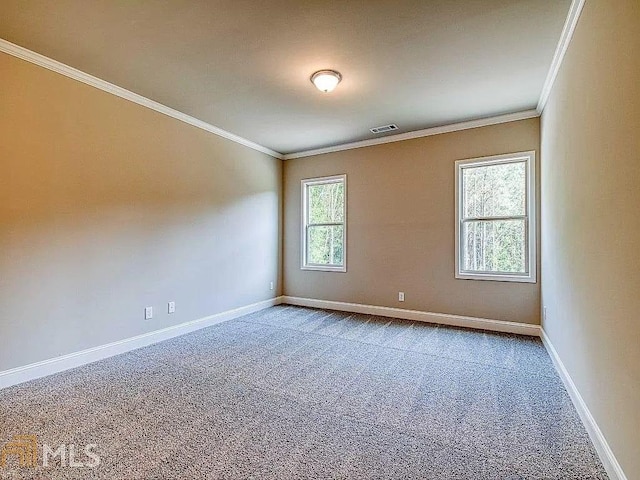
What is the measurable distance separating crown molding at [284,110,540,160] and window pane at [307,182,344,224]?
0.58 m

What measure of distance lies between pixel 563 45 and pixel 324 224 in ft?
12.4

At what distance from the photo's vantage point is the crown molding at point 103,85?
269 cm

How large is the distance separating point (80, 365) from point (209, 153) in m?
2.85

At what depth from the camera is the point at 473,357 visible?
3291 mm

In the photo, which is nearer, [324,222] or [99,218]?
[99,218]

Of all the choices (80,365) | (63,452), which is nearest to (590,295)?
(63,452)

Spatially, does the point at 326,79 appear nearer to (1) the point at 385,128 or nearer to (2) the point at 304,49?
(2) the point at 304,49

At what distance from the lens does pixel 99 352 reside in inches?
127

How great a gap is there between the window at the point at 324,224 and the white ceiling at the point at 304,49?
170 centimetres

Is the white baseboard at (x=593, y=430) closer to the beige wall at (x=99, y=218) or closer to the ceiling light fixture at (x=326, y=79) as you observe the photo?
the ceiling light fixture at (x=326, y=79)

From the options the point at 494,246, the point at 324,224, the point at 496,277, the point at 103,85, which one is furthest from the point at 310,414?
the point at 324,224

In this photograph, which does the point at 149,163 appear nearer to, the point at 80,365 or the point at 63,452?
the point at 80,365

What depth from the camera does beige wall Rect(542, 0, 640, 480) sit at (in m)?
1.44

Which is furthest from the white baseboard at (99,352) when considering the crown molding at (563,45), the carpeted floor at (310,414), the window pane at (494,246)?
the crown molding at (563,45)
